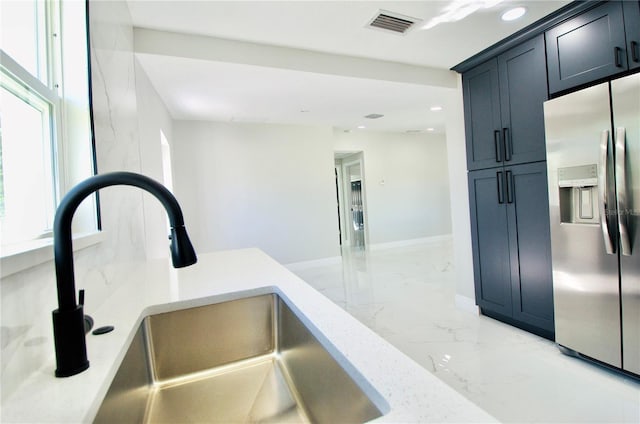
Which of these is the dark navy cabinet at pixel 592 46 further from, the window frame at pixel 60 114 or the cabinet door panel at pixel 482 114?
the window frame at pixel 60 114

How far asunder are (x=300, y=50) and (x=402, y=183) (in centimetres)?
471

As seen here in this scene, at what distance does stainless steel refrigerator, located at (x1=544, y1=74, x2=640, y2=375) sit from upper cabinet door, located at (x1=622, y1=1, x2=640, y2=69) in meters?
0.19

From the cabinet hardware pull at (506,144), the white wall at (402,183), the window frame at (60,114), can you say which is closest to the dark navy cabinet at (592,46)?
the cabinet hardware pull at (506,144)

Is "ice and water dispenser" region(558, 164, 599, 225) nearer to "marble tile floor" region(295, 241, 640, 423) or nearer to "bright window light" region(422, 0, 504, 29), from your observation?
"marble tile floor" region(295, 241, 640, 423)

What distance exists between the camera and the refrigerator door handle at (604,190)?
73.2 inches

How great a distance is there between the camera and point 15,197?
2.65ft

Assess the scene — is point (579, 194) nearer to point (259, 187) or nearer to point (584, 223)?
point (584, 223)

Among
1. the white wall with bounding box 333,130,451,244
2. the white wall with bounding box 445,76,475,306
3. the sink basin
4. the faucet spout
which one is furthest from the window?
the white wall with bounding box 333,130,451,244

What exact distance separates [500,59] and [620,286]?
199cm

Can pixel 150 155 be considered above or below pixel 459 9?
below

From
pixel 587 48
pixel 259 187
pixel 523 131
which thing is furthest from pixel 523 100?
pixel 259 187

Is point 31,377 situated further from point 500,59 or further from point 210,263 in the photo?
point 500,59

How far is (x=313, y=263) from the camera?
18.2 feet

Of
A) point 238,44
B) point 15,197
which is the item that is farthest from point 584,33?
point 15,197
